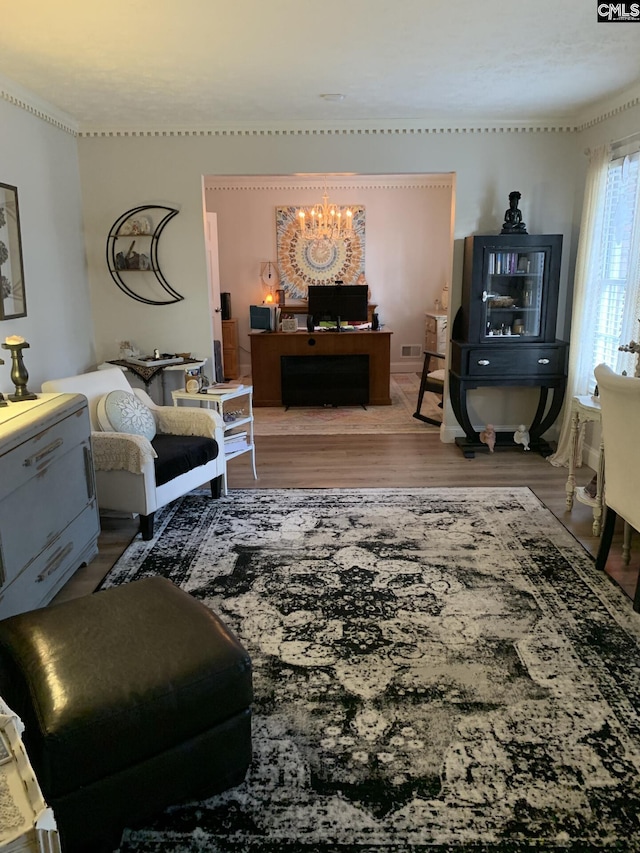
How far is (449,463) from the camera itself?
4.95 meters

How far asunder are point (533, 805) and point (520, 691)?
51cm

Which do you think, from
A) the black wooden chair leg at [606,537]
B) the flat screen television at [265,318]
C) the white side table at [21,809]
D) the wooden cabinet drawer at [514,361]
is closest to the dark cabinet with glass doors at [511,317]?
the wooden cabinet drawer at [514,361]

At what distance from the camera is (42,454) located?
2.70m

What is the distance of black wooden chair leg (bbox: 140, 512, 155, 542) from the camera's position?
3564 mm

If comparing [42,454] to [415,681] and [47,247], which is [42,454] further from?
[47,247]

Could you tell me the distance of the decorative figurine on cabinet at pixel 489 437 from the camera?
16.8ft

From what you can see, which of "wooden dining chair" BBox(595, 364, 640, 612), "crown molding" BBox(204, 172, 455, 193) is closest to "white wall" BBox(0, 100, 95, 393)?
"wooden dining chair" BBox(595, 364, 640, 612)

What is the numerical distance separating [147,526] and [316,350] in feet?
12.2

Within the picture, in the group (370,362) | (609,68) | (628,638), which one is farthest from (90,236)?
(628,638)

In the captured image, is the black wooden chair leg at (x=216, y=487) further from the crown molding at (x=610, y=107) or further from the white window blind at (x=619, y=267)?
the crown molding at (x=610, y=107)

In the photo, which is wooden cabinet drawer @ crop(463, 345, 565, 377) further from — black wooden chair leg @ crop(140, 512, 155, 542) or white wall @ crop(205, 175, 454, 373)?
white wall @ crop(205, 175, 454, 373)

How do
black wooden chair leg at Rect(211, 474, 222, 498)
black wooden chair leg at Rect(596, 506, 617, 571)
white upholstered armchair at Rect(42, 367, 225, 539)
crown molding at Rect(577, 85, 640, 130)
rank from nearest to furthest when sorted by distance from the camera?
1. black wooden chair leg at Rect(596, 506, 617, 571)
2. white upholstered armchair at Rect(42, 367, 225, 539)
3. crown molding at Rect(577, 85, 640, 130)
4. black wooden chair leg at Rect(211, 474, 222, 498)

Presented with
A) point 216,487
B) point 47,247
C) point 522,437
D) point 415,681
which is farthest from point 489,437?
point 47,247

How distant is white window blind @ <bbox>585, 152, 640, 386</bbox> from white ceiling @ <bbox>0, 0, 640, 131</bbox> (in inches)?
22.5
